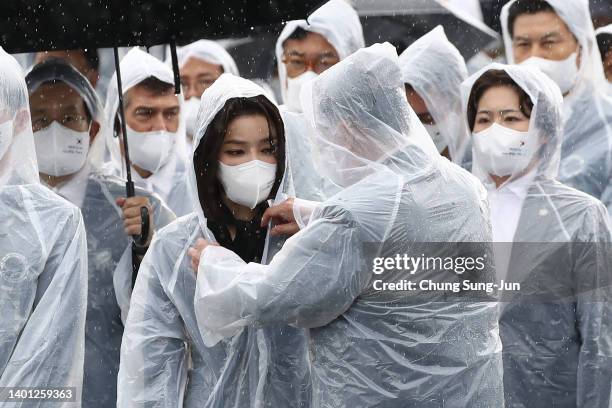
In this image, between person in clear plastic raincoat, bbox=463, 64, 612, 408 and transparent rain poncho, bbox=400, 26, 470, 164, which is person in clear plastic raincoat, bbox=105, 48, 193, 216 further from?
person in clear plastic raincoat, bbox=463, 64, 612, 408

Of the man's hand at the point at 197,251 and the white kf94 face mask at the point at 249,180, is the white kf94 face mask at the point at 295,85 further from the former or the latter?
the man's hand at the point at 197,251

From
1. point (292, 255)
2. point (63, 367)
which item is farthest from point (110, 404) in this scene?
point (292, 255)

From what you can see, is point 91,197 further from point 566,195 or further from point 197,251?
point 566,195

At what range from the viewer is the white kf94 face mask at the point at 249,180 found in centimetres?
416

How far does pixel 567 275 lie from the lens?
477cm

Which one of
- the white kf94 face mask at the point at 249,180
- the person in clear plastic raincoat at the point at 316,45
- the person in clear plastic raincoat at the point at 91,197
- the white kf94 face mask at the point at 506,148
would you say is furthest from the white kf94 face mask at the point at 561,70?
the white kf94 face mask at the point at 249,180

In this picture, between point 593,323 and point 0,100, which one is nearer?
point 0,100

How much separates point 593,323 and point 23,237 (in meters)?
1.84

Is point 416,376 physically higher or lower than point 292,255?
lower

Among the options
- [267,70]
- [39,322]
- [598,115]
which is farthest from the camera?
[267,70]

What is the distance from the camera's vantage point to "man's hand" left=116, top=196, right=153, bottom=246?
487cm

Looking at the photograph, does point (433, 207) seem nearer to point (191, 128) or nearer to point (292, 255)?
point (292, 255)

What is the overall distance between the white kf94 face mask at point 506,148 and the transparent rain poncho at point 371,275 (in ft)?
3.56

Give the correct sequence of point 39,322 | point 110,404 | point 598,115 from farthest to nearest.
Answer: point 598,115
point 110,404
point 39,322
